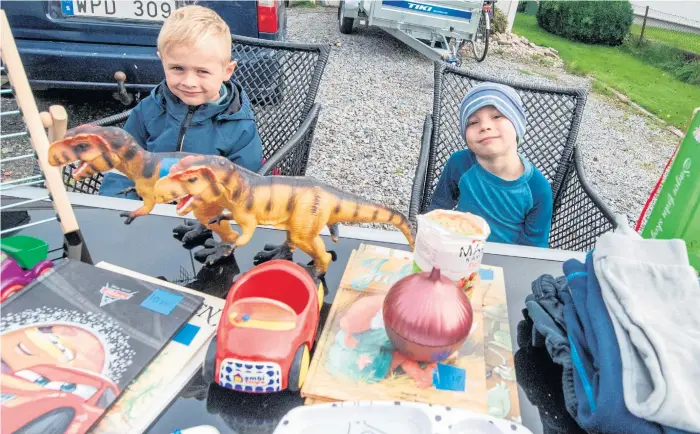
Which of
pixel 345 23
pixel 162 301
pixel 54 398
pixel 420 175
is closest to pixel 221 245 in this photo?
pixel 162 301

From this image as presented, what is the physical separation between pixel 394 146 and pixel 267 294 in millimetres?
2894

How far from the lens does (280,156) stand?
132 centimetres

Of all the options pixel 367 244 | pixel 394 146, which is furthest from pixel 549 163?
pixel 394 146

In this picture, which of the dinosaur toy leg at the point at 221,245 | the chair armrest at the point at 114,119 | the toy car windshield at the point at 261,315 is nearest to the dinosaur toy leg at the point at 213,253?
the dinosaur toy leg at the point at 221,245

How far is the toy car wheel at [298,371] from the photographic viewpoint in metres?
0.74

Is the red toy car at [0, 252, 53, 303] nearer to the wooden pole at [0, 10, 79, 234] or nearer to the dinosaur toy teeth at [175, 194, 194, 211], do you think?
the wooden pole at [0, 10, 79, 234]

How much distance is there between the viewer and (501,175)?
4.66ft

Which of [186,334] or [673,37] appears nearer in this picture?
[186,334]

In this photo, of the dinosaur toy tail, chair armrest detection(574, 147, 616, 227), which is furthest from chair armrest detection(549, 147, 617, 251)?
the dinosaur toy tail

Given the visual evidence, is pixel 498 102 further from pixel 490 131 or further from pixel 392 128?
pixel 392 128

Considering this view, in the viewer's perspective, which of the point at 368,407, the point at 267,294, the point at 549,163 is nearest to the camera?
the point at 368,407

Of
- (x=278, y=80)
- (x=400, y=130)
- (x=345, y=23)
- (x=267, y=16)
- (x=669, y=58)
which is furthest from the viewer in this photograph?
(x=669, y=58)

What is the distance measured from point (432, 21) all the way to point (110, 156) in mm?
5616

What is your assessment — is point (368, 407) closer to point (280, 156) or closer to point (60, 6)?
point (280, 156)
